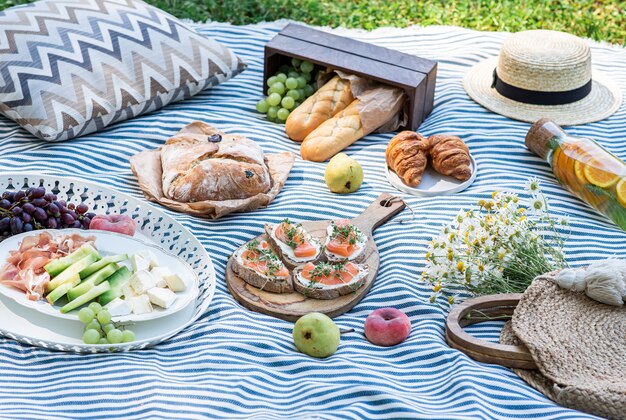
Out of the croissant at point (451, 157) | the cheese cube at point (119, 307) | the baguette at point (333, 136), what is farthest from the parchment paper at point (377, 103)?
the cheese cube at point (119, 307)

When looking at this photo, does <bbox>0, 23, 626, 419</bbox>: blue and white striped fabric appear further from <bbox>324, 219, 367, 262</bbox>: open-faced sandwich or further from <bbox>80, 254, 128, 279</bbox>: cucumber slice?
<bbox>80, 254, 128, 279</bbox>: cucumber slice

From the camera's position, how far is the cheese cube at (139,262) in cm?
288

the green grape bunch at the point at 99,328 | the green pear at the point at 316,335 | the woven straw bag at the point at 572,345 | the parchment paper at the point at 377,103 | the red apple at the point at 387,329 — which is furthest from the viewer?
the parchment paper at the point at 377,103

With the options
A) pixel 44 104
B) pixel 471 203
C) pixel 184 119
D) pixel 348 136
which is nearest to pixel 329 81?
pixel 348 136

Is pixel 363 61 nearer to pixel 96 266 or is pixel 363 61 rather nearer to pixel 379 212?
pixel 379 212

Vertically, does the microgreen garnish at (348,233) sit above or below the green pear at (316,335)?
above

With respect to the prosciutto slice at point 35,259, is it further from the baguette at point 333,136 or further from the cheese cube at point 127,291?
the baguette at point 333,136

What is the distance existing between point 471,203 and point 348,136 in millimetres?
685

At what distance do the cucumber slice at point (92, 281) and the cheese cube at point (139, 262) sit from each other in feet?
0.24

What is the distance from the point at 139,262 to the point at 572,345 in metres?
1.40

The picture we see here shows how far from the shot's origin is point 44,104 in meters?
3.79

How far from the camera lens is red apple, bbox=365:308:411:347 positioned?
284cm

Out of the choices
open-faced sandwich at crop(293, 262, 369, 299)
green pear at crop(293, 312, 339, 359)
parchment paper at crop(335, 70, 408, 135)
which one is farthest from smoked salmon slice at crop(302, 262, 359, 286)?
parchment paper at crop(335, 70, 408, 135)

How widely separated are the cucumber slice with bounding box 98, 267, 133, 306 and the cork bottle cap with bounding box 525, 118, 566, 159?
6.37ft
